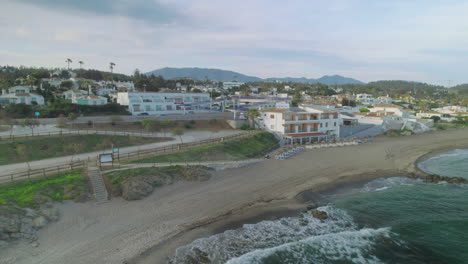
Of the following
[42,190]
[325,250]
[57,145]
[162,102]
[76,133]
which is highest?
[162,102]

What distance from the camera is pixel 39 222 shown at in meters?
15.8

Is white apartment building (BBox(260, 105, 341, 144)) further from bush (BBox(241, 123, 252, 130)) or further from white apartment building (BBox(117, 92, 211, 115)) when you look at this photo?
white apartment building (BBox(117, 92, 211, 115))

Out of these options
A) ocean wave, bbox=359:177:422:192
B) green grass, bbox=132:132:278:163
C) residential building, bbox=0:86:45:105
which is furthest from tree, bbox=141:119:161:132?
residential building, bbox=0:86:45:105

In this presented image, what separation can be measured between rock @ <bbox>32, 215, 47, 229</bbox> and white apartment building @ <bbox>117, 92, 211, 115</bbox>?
41716 millimetres

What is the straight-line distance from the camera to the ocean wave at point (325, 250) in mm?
14695

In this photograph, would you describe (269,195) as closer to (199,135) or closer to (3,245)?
(3,245)

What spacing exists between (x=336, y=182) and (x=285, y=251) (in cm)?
1394

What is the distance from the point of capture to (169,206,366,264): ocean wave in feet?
47.6

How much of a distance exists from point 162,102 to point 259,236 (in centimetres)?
4899

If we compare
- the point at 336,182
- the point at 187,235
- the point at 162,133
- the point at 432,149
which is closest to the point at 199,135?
the point at 162,133

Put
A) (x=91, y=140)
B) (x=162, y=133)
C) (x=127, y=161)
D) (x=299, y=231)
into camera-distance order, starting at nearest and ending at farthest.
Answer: (x=299, y=231)
(x=127, y=161)
(x=91, y=140)
(x=162, y=133)

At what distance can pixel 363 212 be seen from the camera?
67.1 feet

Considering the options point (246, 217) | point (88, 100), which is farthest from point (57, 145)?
point (88, 100)

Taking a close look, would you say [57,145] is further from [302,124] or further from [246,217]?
[302,124]
